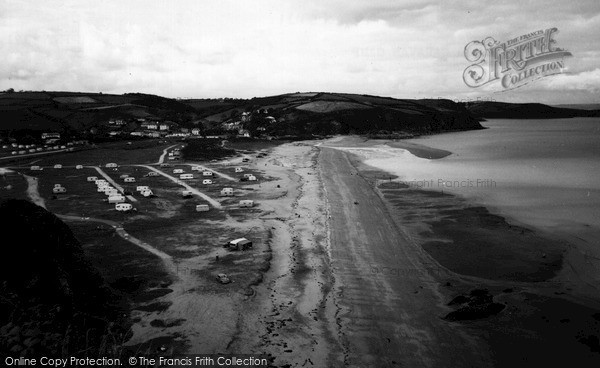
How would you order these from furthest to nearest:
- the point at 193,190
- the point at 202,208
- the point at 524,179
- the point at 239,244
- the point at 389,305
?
the point at 524,179 < the point at 193,190 < the point at 202,208 < the point at 239,244 < the point at 389,305

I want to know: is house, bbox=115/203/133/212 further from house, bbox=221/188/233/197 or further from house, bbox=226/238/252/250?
house, bbox=226/238/252/250

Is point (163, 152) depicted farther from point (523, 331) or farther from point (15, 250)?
point (523, 331)

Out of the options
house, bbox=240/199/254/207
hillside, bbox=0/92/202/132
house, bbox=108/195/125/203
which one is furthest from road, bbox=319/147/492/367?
hillside, bbox=0/92/202/132

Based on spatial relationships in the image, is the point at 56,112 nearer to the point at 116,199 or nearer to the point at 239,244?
the point at 116,199

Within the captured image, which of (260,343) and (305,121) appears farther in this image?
(305,121)

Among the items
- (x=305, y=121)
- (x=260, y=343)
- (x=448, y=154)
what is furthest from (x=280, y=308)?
(x=305, y=121)

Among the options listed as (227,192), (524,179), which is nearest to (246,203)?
(227,192)
